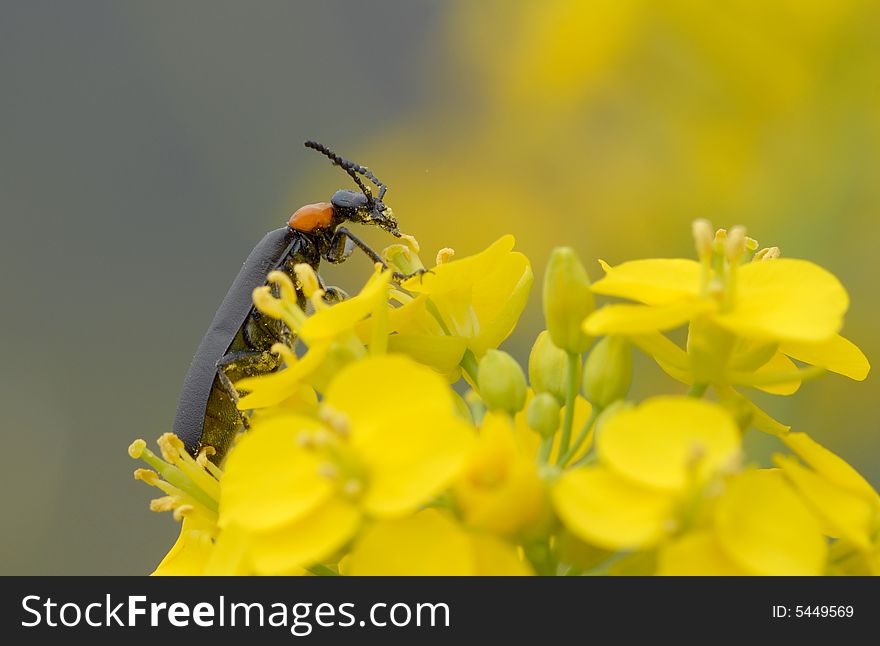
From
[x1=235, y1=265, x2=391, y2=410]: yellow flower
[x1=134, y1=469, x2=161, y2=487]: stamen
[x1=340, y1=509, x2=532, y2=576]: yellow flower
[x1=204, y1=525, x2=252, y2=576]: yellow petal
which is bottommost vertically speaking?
[x1=340, y1=509, x2=532, y2=576]: yellow flower

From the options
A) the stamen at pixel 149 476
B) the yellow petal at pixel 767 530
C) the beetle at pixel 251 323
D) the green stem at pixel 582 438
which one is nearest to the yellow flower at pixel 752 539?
the yellow petal at pixel 767 530

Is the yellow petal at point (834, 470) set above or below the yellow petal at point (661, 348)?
below

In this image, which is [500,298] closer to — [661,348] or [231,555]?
[661,348]

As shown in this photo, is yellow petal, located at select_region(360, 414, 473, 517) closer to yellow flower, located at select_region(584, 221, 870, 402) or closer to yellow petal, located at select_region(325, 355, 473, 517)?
yellow petal, located at select_region(325, 355, 473, 517)

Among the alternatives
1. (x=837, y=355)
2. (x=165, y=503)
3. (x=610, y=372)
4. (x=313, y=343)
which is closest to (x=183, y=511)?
(x=165, y=503)

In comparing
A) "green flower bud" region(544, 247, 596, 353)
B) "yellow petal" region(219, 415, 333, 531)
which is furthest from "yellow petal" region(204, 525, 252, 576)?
"green flower bud" region(544, 247, 596, 353)

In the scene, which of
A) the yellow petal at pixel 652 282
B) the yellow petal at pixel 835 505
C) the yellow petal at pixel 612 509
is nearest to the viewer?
the yellow petal at pixel 612 509

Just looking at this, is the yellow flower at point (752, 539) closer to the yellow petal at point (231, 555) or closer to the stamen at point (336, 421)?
the stamen at point (336, 421)

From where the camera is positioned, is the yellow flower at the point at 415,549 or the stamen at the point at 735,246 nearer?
the yellow flower at the point at 415,549
